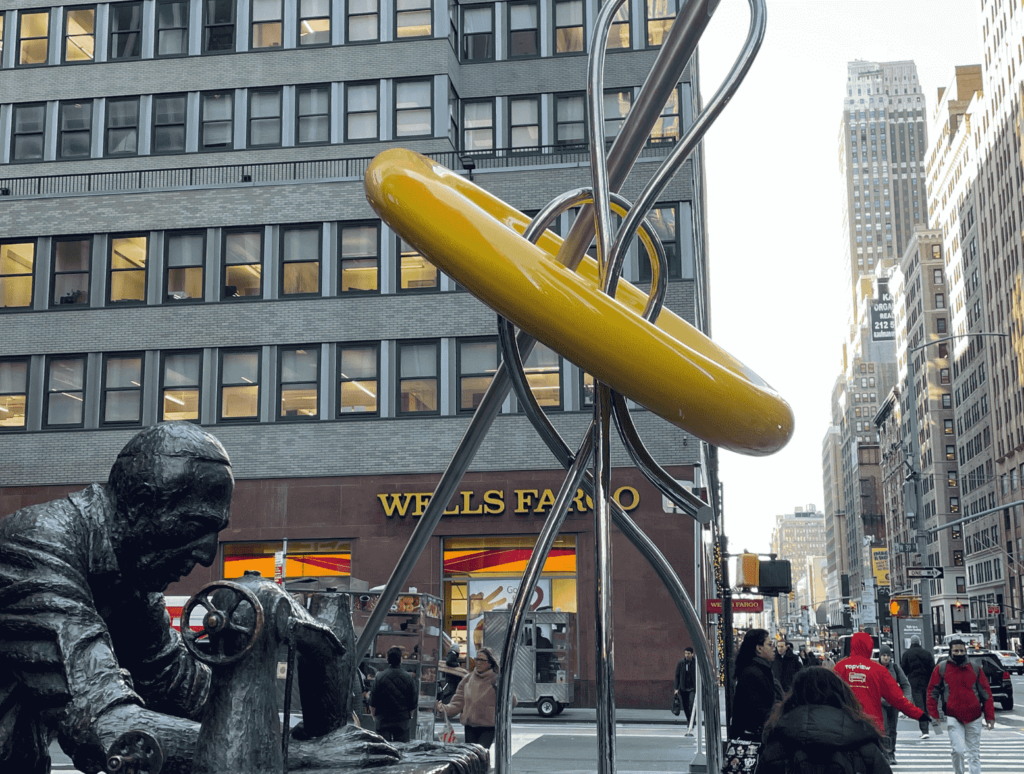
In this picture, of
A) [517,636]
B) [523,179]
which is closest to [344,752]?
[517,636]

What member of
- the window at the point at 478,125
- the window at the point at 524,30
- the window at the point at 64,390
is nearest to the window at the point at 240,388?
the window at the point at 64,390

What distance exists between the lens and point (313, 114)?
31.3 meters

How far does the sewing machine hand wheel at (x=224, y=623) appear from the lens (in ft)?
5.84

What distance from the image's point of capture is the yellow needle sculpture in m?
3.49

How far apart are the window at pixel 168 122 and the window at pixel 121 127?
60 centimetres

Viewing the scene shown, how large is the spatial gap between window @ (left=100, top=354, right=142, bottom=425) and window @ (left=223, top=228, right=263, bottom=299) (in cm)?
319

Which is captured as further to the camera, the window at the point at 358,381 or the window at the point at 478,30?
the window at the point at 478,30

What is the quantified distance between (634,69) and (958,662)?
21.7 metres

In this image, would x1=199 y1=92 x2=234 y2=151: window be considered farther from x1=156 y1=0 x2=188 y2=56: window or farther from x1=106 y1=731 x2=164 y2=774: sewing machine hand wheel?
x1=106 y1=731 x2=164 y2=774: sewing machine hand wheel

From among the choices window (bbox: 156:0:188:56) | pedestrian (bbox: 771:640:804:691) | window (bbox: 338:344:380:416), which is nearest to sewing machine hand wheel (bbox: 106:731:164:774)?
pedestrian (bbox: 771:640:804:691)

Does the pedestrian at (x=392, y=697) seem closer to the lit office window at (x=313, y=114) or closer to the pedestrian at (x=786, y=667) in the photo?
the pedestrian at (x=786, y=667)

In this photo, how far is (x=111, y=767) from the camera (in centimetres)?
170

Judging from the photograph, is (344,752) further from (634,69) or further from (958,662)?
(634,69)

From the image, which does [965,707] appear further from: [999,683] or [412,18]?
[412,18]
